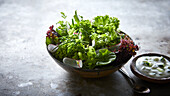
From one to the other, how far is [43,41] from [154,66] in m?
1.12

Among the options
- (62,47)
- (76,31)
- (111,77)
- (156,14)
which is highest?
(156,14)

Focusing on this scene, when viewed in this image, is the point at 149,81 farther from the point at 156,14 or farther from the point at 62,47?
the point at 156,14

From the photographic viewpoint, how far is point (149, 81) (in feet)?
4.61

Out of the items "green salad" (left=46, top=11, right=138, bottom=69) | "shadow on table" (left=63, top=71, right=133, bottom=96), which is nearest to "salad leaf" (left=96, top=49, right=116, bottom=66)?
"green salad" (left=46, top=11, right=138, bottom=69)

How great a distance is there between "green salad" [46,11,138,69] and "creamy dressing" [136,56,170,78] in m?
0.17

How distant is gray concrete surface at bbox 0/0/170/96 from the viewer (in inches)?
58.6

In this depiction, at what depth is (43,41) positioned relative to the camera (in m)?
2.08

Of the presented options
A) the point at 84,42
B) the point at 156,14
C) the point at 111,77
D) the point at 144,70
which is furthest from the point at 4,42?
the point at 156,14

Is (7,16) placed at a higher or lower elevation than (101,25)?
higher

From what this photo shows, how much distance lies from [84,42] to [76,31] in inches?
5.3

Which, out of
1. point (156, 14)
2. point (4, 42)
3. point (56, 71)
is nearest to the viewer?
point (56, 71)

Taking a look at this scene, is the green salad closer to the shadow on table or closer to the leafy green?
the leafy green

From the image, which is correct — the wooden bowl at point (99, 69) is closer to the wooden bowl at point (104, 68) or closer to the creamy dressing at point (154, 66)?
the wooden bowl at point (104, 68)

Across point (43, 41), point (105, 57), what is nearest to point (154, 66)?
point (105, 57)
